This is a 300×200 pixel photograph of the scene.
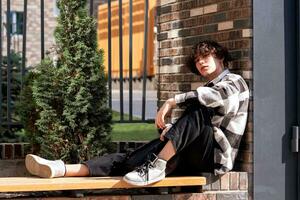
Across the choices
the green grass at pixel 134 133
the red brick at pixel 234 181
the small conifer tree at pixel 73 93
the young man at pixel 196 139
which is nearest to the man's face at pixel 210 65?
the young man at pixel 196 139

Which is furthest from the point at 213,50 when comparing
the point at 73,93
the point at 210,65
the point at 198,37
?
the point at 73,93

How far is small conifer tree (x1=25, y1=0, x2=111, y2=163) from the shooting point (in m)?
4.61

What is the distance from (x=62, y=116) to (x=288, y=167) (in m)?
1.56

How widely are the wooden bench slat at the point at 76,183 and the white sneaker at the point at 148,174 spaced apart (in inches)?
2.0

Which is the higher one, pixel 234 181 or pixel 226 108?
pixel 226 108

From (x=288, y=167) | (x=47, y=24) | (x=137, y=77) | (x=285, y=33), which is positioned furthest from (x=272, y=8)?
(x=47, y=24)

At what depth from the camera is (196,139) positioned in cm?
380

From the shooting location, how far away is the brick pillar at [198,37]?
4.04 metres

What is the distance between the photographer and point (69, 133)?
4660mm

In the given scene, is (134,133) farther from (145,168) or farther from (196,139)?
(145,168)

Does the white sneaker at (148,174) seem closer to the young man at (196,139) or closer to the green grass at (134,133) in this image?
the young man at (196,139)

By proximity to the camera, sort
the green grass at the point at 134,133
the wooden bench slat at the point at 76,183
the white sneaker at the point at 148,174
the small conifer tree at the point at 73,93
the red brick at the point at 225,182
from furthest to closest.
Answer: the green grass at the point at 134,133, the small conifer tree at the point at 73,93, the red brick at the point at 225,182, the white sneaker at the point at 148,174, the wooden bench slat at the point at 76,183

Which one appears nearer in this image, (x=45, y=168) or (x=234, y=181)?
(x=45, y=168)

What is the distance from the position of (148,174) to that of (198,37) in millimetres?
1246
